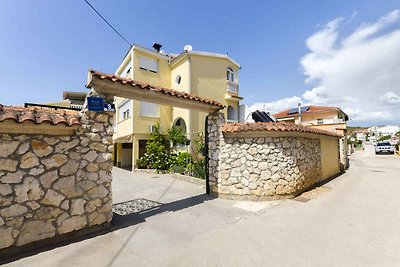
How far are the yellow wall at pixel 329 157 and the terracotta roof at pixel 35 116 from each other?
40.8ft

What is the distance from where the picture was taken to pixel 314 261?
4.05 metres

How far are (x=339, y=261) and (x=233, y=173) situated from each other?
15.9ft

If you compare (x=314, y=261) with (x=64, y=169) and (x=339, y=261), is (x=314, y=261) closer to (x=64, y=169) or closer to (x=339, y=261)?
(x=339, y=261)

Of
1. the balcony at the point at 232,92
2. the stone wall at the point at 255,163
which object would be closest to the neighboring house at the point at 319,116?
the balcony at the point at 232,92

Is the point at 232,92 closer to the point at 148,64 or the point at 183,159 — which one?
the point at 148,64

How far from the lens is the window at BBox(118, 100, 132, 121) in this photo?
61.8ft

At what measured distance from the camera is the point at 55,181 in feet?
16.2

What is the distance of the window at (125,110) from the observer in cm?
1883

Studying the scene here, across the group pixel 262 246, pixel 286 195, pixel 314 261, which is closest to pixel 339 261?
pixel 314 261

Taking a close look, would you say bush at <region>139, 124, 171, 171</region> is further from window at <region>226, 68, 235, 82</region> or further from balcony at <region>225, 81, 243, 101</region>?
window at <region>226, 68, 235, 82</region>

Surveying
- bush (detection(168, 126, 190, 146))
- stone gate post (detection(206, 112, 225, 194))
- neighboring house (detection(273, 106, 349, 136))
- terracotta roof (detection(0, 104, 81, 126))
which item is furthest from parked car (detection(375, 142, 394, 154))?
terracotta roof (detection(0, 104, 81, 126))

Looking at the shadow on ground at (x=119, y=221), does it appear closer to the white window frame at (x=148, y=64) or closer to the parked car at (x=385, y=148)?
the white window frame at (x=148, y=64)

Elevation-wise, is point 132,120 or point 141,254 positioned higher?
point 132,120

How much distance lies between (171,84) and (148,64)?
284 cm
